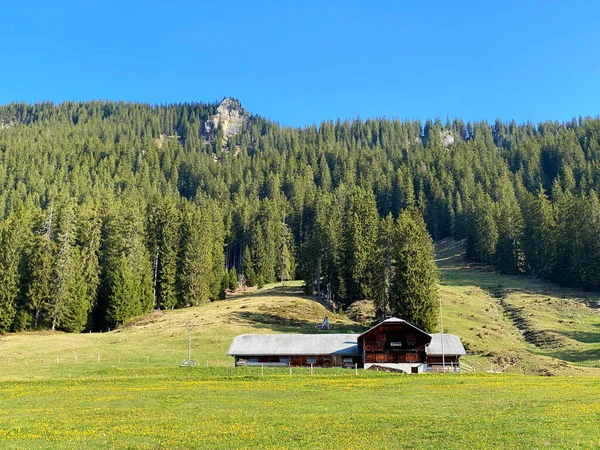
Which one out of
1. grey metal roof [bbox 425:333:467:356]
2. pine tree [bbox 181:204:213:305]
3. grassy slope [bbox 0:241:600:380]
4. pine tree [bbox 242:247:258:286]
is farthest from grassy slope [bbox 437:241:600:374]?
pine tree [bbox 181:204:213:305]

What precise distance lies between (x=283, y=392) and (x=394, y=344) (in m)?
21.3

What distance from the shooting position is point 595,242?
89.1m

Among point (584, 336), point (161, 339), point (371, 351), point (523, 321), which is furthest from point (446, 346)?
point (161, 339)

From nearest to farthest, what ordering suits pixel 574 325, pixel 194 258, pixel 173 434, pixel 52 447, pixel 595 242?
pixel 52 447 → pixel 173 434 → pixel 574 325 → pixel 194 258 → pixel 595 242

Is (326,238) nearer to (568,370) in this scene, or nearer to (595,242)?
(568,370)

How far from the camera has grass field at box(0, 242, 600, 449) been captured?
1667 centimetres

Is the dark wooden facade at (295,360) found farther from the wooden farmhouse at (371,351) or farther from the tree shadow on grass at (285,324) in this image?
the tree shadow on grass at (285,324)

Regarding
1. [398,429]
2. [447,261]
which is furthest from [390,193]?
[398,429]

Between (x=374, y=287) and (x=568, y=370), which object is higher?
(x=374, y=287)

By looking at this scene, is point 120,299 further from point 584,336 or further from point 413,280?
point 584,336

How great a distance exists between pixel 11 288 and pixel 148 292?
2001 cm

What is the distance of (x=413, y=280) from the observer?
2283 inches

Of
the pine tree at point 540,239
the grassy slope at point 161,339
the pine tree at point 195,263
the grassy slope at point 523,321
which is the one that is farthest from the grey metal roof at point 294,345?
the pine tree at point 540,239

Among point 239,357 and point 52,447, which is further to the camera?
point 239,357
